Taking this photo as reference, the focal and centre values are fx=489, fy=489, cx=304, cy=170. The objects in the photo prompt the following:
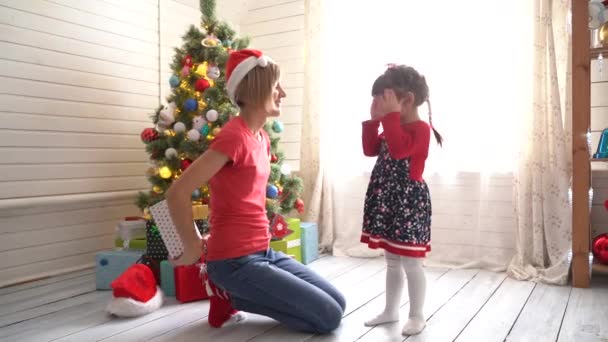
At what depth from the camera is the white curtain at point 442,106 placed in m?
2.54

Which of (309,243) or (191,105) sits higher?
(191,105)

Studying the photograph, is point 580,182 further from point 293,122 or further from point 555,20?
point 293,122

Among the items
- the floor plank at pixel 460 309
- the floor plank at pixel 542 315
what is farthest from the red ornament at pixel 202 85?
the floor plank at pixel 542 315

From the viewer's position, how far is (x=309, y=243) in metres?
2.82

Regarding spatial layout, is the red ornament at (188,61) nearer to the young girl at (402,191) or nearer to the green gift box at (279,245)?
the green gift box at (279,245)

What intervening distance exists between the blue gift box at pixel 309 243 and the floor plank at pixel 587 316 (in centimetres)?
133

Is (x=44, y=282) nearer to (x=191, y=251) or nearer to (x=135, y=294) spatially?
(x=135, y=294)

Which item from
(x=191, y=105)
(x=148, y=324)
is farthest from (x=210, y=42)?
(x=148, y=324)

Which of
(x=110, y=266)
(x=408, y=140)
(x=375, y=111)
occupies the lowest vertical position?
(x=110, y=266)

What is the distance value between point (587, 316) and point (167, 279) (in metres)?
1.70

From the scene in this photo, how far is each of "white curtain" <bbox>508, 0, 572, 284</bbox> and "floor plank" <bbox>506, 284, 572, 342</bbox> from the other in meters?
0.19

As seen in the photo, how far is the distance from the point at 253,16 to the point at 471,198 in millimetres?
2039

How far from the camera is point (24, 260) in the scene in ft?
8.04

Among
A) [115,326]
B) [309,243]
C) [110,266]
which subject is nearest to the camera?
[115,326]
